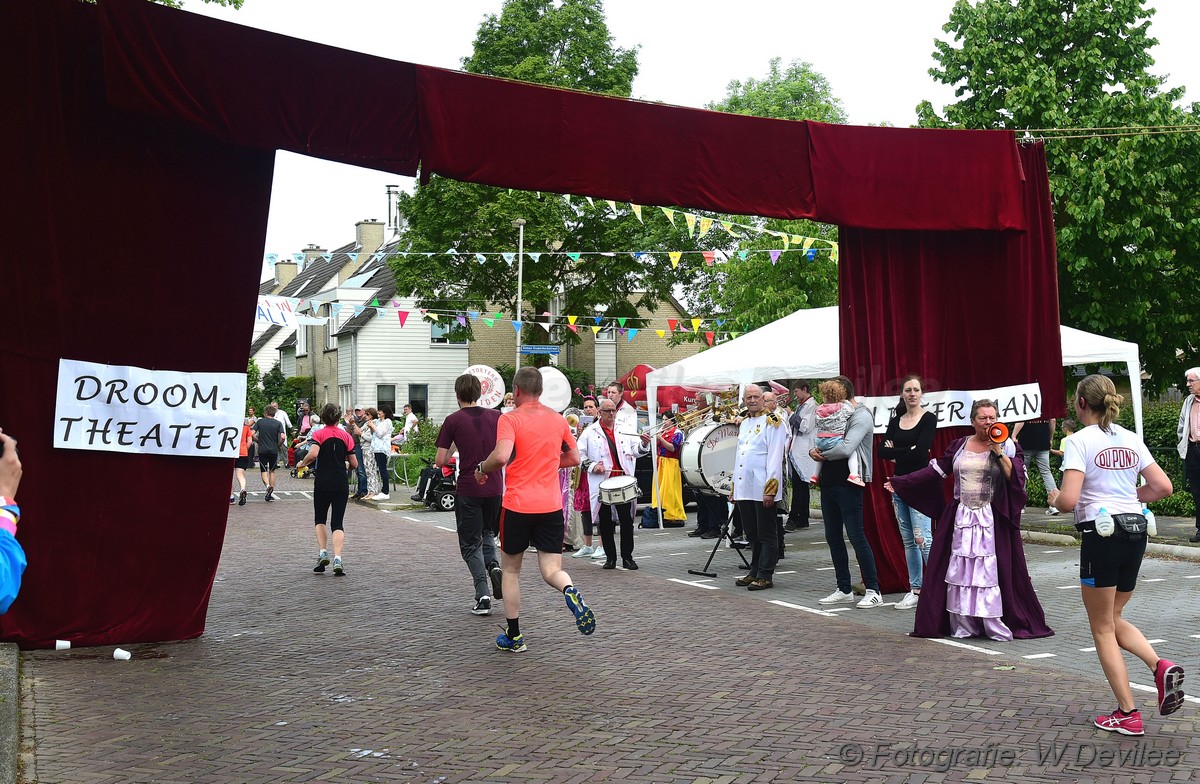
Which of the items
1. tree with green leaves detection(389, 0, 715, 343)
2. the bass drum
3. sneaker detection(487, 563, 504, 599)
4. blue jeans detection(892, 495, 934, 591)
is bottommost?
sneaker detection(487, 563, 504, 599)

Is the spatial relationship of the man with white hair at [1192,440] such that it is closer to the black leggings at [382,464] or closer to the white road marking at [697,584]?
the white road marking at [697,584]

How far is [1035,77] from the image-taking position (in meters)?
26.2

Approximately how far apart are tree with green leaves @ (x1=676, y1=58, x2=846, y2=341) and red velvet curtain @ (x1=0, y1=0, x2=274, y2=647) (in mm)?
26368

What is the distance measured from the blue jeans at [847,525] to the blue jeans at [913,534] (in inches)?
13.7

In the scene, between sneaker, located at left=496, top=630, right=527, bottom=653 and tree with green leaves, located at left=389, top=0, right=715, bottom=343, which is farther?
tree with green leaves, located at left=389, top=0, right=715, bottom=343

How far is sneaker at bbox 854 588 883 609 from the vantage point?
32.9ft

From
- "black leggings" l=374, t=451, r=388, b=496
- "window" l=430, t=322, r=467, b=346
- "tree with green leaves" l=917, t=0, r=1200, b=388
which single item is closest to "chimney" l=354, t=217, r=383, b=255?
"window" l=430, t=322, r=467, b=346

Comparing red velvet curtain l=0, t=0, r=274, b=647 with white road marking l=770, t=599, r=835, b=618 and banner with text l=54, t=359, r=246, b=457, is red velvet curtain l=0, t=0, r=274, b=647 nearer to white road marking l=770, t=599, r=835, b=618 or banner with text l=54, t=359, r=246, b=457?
banner with text l=54, t=359, r=246, b=457

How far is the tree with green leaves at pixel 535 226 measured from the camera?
39750mm

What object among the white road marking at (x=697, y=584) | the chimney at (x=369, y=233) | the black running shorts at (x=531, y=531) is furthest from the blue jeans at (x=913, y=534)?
the chimney at (x=369, y=233)

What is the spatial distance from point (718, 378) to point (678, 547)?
121 inches

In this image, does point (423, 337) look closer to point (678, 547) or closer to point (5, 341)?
point (678, 547)

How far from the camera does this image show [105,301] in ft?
26.7

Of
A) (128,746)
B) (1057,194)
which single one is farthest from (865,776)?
(1057,194)
